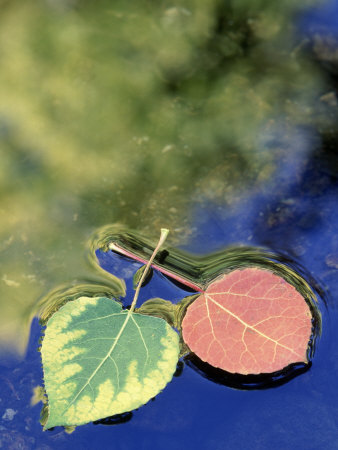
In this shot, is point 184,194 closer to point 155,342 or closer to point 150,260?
point 150,260

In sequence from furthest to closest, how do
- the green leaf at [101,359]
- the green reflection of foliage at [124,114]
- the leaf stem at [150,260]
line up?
the green reflection of foliage at [124,114]
the leaf stem at [150,260]
the green leaf at [101,359]

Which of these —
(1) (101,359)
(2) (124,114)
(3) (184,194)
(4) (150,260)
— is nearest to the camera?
(1) (101,359)

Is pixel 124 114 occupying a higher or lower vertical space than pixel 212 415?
higher

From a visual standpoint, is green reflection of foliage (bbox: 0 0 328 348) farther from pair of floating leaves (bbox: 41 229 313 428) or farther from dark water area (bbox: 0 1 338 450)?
pair of floating leaves (bbox: 41 229 313 428)

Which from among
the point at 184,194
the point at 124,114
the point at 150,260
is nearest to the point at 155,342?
the point at 150,260

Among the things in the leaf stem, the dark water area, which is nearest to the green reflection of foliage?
the dark water area

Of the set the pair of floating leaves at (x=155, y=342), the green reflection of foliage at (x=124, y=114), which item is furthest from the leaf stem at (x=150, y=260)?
the green reflection of foliage at (x=124, y=114)

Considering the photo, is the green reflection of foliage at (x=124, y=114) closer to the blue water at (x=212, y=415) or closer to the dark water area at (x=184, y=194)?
the dark water area at (x=184, y=194)
